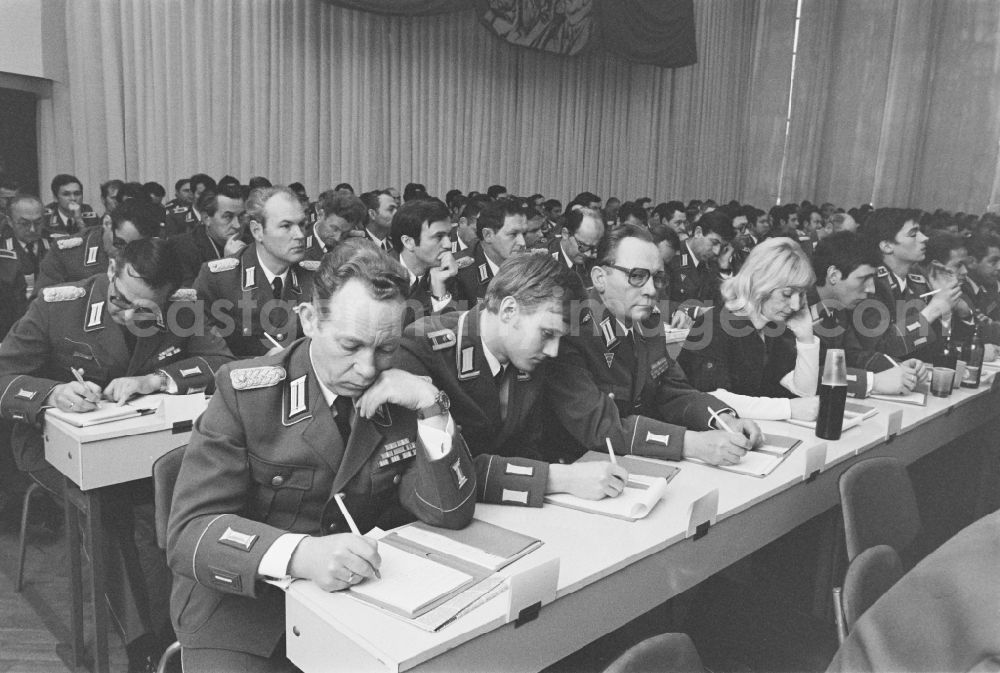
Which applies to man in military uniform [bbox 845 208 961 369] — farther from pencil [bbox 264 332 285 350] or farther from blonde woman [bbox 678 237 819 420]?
pencil [bbox 264 332 285 350]

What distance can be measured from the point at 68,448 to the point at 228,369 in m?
0.94

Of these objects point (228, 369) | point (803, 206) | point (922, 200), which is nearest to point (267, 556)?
point (228, 369)

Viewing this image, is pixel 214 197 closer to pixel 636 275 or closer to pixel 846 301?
pixel 636 275

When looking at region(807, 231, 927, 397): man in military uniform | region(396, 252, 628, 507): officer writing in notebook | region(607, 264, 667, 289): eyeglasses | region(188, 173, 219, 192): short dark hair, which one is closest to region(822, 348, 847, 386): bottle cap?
region(607, 264, 667, 289): eyeglasses

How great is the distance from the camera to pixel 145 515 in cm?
228

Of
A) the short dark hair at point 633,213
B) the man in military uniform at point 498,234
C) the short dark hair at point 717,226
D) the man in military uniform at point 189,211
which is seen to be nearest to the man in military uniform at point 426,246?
the man in military uniform at point 498,234

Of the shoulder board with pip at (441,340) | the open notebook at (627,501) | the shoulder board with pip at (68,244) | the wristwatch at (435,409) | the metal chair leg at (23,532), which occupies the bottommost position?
the metal chair leg at (23,532)

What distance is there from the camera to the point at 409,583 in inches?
54.1

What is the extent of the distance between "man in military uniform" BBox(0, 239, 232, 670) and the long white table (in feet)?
3.58

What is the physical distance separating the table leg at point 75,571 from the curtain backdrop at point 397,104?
527cm

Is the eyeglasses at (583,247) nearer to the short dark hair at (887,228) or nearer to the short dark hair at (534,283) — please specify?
the short dark hair at (887,228)

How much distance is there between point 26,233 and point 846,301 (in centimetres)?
475

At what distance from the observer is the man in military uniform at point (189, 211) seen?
594 centimetres

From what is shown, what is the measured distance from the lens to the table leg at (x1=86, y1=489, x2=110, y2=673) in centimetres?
211
